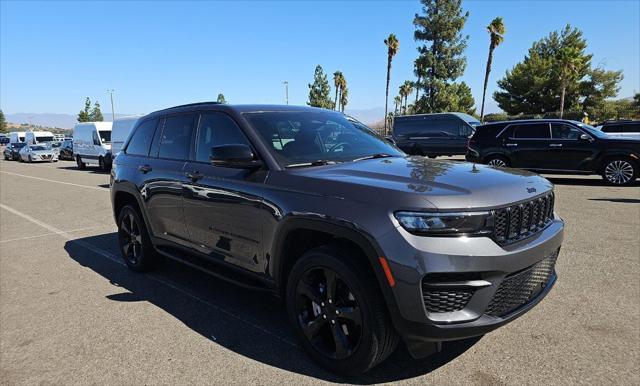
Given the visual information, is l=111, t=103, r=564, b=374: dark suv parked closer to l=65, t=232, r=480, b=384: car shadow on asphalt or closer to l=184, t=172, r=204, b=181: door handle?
l=184, t=172, r=204, b=181: door handle

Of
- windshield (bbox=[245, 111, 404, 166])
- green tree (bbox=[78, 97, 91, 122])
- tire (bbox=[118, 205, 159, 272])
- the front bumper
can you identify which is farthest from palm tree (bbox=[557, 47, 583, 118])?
green tree (bbox=[78, 97, 91, 122])

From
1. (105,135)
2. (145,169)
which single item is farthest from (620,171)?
(105,135)

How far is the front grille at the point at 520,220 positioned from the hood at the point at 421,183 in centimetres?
6

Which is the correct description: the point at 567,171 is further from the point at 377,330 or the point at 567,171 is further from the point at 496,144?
the point at 377,330

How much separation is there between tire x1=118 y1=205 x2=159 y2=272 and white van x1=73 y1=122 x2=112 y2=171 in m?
17.0

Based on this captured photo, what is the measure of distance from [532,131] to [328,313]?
11703 millimetres

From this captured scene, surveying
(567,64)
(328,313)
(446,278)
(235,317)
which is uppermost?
(567,64)

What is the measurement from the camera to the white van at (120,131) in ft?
61.4

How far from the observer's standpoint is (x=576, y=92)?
4938 cm

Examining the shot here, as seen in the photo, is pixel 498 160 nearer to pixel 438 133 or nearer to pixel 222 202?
pixel 438 133

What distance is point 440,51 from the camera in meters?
50.0

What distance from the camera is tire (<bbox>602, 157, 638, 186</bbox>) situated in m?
11.5

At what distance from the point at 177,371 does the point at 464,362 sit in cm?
193

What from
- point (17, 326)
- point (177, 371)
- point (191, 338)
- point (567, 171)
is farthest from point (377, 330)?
point (567, 171)
